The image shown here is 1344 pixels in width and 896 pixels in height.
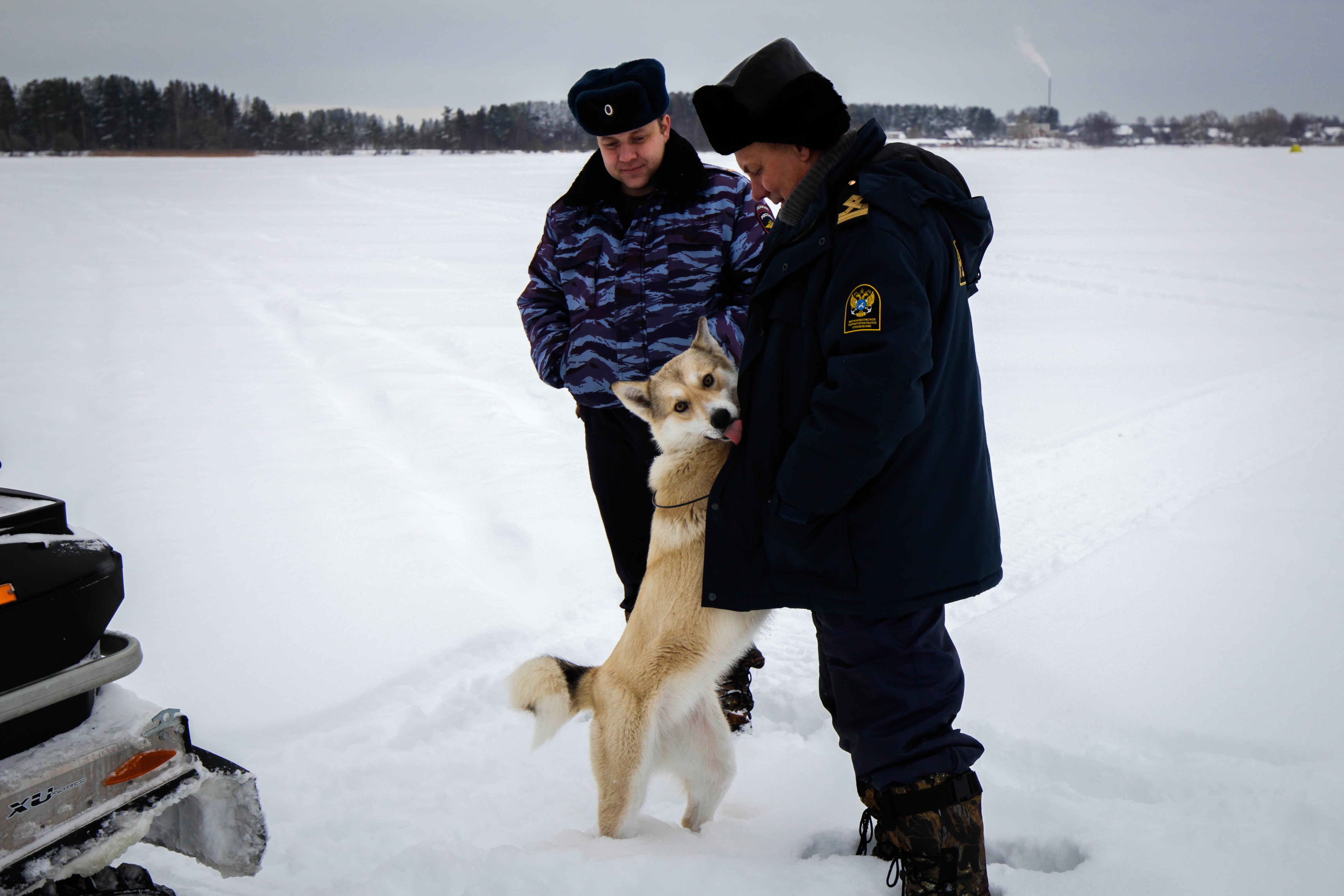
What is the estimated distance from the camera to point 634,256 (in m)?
2.41

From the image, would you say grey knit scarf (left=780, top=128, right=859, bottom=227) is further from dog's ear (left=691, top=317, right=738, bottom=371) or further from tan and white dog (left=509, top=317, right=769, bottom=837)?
dog's ear (left=691, top=317, right=738, bottom=371)

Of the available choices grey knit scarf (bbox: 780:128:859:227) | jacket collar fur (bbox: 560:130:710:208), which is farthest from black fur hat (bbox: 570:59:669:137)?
grey knit scarf (bbox: 780:128:859:227)

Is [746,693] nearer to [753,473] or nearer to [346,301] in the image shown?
[753,473]

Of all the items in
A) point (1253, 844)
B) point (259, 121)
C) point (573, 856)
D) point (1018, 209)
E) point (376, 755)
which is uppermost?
point (259, 121)

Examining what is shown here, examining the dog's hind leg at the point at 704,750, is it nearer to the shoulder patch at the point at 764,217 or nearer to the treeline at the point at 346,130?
the shoulder patch at the point at 764,217

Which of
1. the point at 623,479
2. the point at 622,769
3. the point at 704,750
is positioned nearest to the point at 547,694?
the point at 622,769

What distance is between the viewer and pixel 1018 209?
15.9 m

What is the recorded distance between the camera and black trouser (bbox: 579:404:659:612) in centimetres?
256

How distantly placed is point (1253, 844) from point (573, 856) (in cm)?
160

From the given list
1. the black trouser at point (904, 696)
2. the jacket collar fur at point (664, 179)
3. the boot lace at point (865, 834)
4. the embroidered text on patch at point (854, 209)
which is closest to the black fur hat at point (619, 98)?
the jacket collar fur at point (664, 179)

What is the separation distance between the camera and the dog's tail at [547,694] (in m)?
2.20

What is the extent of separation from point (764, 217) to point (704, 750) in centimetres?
162

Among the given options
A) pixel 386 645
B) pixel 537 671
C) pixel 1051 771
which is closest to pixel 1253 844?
pixel 1051 771

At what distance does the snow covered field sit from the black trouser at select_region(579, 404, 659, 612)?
0.59m
